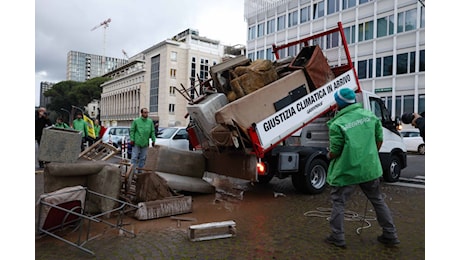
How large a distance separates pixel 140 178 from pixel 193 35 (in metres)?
60.5

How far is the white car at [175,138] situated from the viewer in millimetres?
12248

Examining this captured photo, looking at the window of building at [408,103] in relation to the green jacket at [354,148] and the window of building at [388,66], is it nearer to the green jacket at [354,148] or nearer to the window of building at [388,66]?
the window of building at [388,66]

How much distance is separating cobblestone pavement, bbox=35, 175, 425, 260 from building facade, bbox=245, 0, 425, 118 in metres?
20.8

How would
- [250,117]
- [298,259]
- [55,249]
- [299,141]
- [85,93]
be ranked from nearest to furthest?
[298,259]
[55,249]
[250,117]
[299,141]
[85,93]

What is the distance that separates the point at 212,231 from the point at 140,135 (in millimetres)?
4349

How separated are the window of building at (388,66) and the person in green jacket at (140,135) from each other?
27062 mm

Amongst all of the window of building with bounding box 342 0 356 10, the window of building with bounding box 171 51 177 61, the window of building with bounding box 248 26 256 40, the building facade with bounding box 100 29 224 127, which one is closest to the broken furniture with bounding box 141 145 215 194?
the window of building with bounding box 342 0 356 10

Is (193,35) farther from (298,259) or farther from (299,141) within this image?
(298,259)

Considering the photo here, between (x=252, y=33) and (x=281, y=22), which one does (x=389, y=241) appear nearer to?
(x=281, y=22)

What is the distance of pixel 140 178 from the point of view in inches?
234

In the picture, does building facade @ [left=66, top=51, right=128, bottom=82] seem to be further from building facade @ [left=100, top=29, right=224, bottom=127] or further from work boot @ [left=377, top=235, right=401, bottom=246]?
work boot @ [left=377, top=235, right=401, bottom=246]

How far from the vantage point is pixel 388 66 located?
1192 inches

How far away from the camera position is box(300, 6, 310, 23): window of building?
118 feet

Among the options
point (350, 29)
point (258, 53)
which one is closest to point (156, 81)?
point (258, 53)
